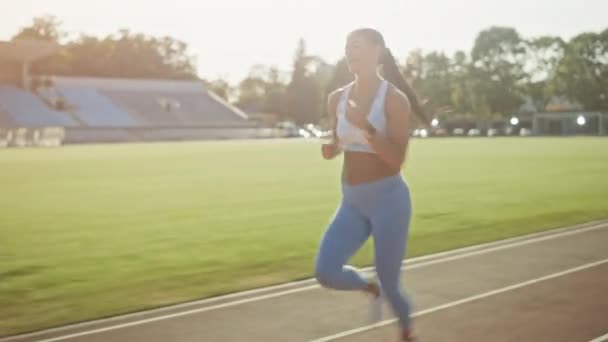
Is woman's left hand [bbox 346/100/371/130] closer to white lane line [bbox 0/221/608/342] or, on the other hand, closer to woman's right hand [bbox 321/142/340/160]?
woman's right hand [bbox 321/142/340/160]

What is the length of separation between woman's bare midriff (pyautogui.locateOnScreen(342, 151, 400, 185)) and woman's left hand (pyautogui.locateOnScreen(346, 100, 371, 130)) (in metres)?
0.24

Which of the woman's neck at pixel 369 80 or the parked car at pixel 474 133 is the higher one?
the woman's neck at pixel 369 80

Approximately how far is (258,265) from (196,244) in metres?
1.97

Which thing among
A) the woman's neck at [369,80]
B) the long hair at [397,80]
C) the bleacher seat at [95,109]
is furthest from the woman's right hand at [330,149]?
the bleacher seat at [95,109]

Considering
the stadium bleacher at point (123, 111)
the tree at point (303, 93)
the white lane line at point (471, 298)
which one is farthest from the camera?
the tree at point (303, 93)

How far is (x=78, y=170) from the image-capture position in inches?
1078

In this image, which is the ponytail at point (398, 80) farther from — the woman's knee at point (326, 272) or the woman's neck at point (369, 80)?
the woman's knee at point (326, 272)

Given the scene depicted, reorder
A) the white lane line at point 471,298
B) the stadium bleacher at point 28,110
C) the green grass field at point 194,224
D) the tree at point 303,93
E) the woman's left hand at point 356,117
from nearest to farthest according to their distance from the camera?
the woman's left hand at point 356,117, the white lane line at point 471,298, the green grass field at point 194,224, the stadium bleacher at point 28,110, the tree at point 303,93

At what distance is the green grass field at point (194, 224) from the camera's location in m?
7.84

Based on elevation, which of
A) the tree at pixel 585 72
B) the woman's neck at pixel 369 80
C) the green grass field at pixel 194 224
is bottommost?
the green grass field at pixel 194 224

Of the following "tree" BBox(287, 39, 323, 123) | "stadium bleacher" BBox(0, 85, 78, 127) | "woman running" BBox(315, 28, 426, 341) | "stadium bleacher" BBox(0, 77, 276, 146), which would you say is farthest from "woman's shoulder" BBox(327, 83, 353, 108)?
"tree" BBox(287, 39, 323, 123)

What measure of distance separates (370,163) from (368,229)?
45 centimetres

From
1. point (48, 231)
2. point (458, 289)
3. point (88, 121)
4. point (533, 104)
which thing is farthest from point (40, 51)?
point (458, 289)

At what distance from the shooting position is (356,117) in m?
4.49
